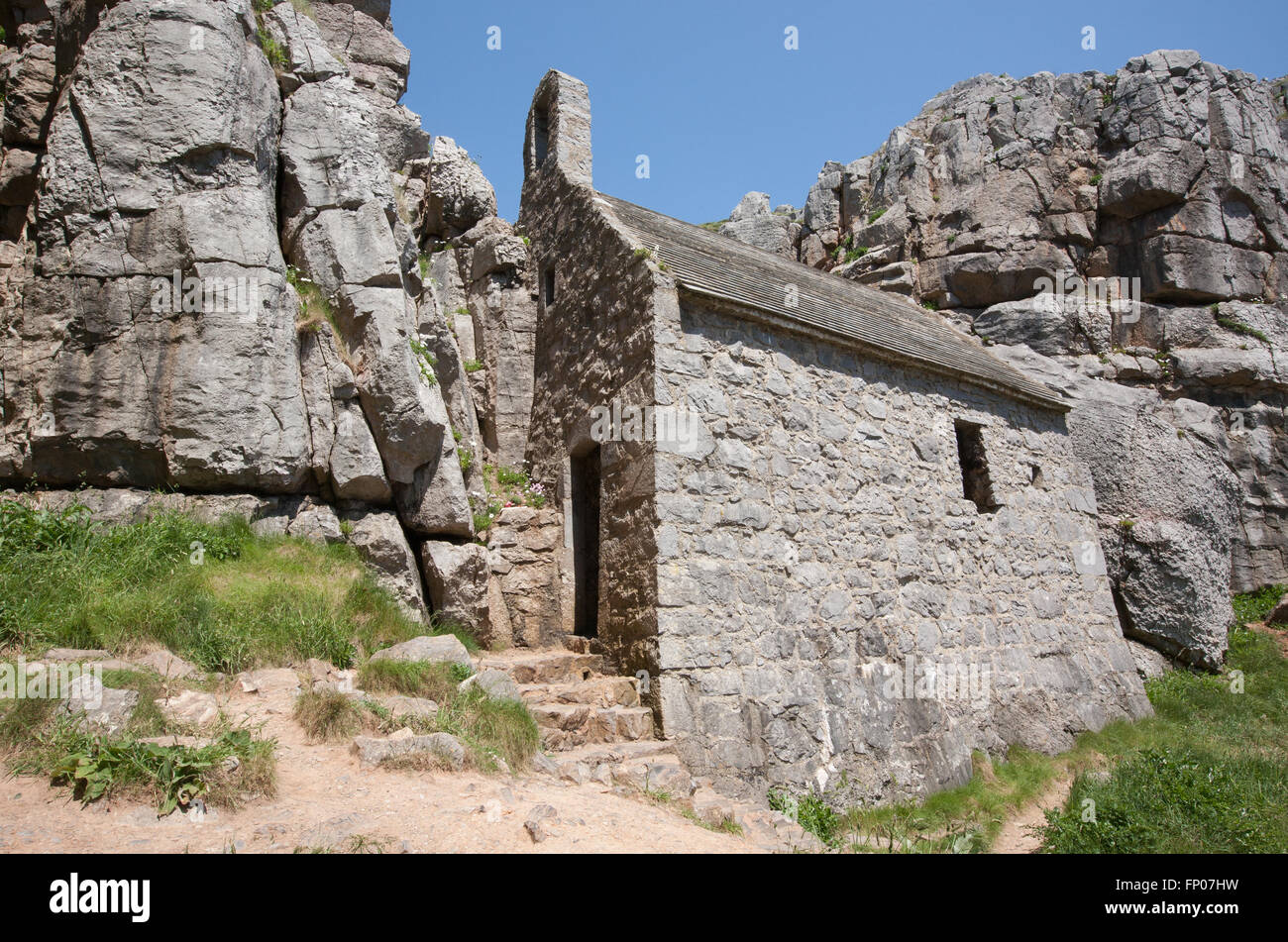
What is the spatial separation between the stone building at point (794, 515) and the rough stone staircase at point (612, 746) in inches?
13.1

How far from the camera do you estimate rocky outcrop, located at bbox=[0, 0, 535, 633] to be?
746 centimetres

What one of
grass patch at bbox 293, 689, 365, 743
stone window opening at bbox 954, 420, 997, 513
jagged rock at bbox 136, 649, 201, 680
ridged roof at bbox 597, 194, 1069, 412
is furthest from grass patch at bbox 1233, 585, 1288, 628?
jagged rock at bbox 136, 649, 201, 680

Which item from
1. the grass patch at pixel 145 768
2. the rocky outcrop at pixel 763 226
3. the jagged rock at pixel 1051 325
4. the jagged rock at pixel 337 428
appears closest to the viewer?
the grass patch at pixel 145 768

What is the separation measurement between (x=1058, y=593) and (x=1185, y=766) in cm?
378

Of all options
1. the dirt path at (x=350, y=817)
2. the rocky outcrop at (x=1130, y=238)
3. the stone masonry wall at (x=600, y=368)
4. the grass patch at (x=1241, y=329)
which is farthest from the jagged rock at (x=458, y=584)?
the grass patch at (x=1241, y=329)

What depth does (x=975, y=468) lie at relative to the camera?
10930 mm

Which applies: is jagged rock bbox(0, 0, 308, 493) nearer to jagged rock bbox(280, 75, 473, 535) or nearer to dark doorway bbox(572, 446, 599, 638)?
jagged rock bbox(280, 75, 473, 535)

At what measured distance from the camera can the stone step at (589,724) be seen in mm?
6555

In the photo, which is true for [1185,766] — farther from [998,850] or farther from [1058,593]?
[1058,593]

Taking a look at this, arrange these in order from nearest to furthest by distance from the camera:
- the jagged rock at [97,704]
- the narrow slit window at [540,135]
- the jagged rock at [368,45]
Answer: the jagged rock at [97,704] < the narrow slit window at [540,135] < the jagged rock at [368,45]

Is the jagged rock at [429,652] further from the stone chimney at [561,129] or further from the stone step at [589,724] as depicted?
the stone chimney at [561,129]

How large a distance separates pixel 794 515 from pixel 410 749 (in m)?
4.67

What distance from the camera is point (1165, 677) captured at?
1221 centimetres
